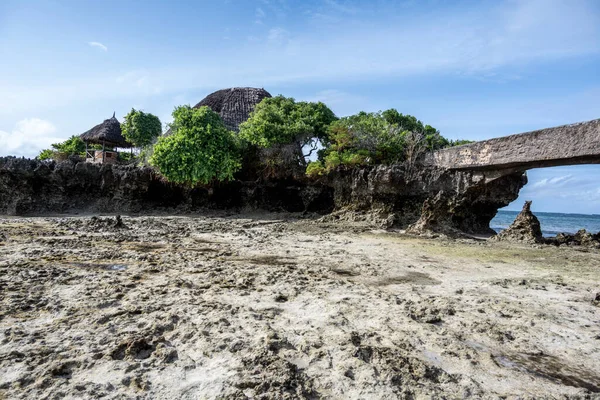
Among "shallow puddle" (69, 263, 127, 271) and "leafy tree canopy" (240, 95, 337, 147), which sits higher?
"leafy tree canopy" (240, 95, 337, 147)

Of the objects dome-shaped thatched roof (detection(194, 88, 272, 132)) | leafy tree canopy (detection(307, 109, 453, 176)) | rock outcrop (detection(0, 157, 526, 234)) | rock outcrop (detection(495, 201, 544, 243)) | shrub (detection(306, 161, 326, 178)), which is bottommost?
rock outcrop (detection(495, 201, 544, 243))

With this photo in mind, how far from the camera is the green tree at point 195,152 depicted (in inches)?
594

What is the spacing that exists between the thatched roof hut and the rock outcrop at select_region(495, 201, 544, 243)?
23.3 m

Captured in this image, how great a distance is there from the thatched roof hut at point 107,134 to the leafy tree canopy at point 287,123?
11.9 metres

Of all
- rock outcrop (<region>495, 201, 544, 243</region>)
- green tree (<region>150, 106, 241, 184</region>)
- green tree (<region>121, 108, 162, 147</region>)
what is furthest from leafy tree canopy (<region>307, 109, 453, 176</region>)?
green tree (<region>121, 108, 162, 147</region>)

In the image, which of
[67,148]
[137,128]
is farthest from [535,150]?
[67,148]

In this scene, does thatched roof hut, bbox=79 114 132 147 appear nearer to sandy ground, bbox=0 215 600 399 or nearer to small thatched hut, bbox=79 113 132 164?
small thatched hut, bbox=79 113 132 164

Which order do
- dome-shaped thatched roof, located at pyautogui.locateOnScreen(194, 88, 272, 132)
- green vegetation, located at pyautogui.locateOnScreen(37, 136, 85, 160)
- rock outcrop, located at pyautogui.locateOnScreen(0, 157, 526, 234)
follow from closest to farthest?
rock outcrop, located at pyautogui.locateOnScreen(0, 157, 526, 234) < dome-shaped thatched roof, located at pyautogui.locateOnScreen(194, 88, 272, 132) < green vegetation, located at pyautogui.locateOnScreen(37, 136, 85, 160)

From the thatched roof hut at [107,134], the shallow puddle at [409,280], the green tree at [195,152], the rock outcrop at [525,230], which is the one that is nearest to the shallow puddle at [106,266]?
the shallow puddle at [409,280]

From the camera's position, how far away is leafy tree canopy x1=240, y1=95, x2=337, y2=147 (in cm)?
1555

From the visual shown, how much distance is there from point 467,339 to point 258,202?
1501 cm

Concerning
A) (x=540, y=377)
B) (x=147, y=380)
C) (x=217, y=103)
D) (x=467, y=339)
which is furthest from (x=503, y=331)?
(x=217, y=103)

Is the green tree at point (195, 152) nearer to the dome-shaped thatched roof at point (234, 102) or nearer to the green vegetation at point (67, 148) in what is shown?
the dome-shaped thatched roof at point (234, 102)

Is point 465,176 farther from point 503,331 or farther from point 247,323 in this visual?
point 247,323
